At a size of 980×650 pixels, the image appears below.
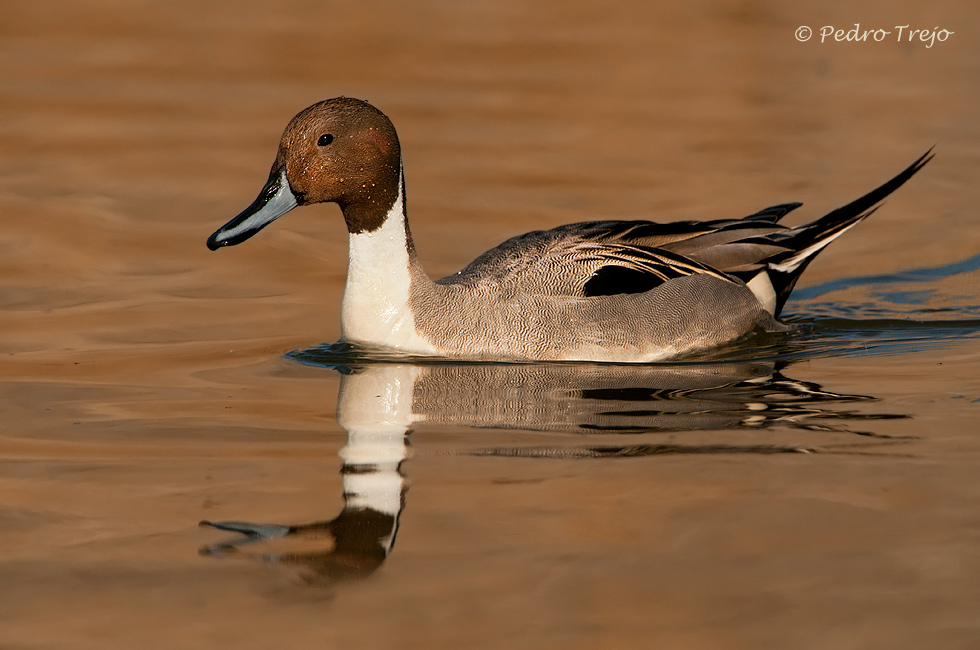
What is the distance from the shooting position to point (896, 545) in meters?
4.28

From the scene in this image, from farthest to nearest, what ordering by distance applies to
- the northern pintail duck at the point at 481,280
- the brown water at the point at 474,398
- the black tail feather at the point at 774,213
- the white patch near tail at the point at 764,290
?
the black tail feather at the point at 774,213, the white patch near tail at the point at 764,290, the northern pintail duck at the point at 481,280, the brown water at the point at 474,398

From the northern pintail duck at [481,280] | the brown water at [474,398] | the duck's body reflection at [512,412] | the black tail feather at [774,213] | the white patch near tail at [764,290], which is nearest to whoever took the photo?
the brown water at [474,398]

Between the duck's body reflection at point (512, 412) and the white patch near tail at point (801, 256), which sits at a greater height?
the white patch near tail at point (801, 256)

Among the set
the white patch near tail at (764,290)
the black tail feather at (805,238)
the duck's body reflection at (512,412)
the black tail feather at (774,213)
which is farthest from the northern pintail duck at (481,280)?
the black tail feather at (774,213)

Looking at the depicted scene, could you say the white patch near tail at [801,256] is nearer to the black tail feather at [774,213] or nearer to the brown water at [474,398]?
the black tail feather at [774,213]

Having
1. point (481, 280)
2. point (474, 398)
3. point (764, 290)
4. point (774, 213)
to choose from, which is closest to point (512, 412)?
point (474, 398)

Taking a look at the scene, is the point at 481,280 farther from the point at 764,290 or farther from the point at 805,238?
the point at 805,238

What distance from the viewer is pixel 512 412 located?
5695mm

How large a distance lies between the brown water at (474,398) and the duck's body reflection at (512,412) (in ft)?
0.07

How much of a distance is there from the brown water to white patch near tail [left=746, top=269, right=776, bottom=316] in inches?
13.5

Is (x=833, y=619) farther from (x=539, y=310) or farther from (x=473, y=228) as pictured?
(x=473, y=228)

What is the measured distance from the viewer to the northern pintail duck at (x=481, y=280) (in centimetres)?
635

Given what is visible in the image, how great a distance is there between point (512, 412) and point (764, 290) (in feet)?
7.39

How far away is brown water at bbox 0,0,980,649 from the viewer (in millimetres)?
3969
